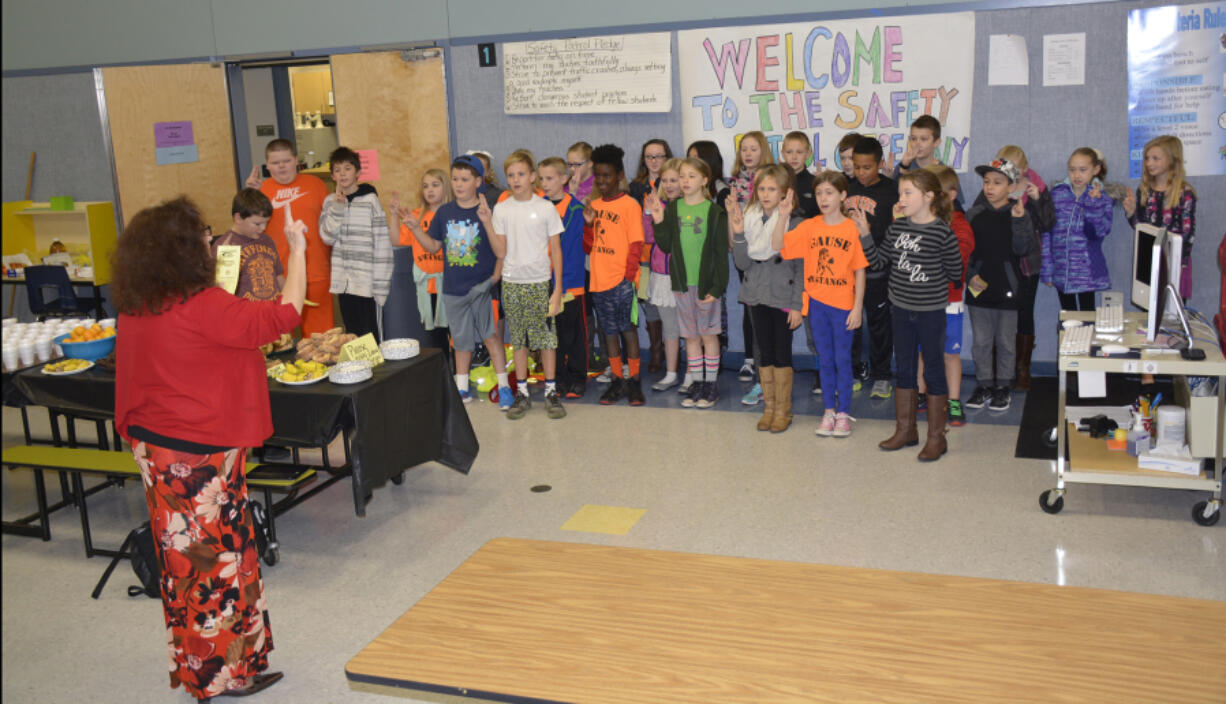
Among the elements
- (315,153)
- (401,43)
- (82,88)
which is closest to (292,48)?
(401,43)

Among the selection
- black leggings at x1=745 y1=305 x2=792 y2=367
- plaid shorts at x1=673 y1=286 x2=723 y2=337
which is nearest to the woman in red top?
black leggings at x1=745 y1=305 x2=792 y2=367

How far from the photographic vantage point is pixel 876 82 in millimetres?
6859

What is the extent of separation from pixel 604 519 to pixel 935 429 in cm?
191

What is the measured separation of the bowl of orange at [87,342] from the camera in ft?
16.7

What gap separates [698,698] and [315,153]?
11.0 m

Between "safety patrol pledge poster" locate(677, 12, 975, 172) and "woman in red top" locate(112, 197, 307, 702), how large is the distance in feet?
14.7

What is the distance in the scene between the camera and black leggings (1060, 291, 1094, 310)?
6445mm

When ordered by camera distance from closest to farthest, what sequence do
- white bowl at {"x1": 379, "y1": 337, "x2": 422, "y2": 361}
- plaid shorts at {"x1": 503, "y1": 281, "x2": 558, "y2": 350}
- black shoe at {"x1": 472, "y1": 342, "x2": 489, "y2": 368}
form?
1. white bowl at {"x1": 379, "y1": 337, "x2": 422, "y2": 361}
2. plaid shorts at {"x1": 503, "y1": 281, "x2": 558, "y2": 350}
3. black shoe at {"x1": 472, "y1": 342, "x2": 489, "y2": 368}

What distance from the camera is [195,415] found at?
317 centimetres

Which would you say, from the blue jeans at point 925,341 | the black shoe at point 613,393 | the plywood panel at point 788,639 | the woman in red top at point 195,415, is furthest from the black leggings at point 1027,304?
the woman in red top at point 195,415

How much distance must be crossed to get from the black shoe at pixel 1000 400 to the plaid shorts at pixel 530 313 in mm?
2741

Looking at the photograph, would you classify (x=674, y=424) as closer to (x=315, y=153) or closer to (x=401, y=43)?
(x=401, y=43)

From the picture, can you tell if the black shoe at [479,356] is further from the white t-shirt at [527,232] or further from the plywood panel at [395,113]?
the white t-shirt at [527,232]

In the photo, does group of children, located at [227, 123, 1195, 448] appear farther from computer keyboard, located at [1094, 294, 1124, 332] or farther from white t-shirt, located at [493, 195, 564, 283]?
computer keyboard, located at [1094, 294, 1124, 332]
